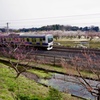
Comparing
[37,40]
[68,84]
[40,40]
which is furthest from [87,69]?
[37,40]

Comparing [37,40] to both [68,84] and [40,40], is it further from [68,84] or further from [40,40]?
[68,84]

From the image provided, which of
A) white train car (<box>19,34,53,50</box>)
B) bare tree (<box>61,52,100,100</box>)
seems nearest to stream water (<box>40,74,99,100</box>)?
bare tree (<box>61,52,100,100</box>)

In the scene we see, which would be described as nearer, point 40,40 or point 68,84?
point 68,84

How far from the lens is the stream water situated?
43.7 ft

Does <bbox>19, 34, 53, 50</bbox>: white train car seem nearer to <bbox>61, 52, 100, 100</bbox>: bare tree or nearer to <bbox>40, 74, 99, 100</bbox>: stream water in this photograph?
<bbox>40, 74, 99, 100</bbox>: stream water

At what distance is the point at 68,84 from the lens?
1536 centimetres

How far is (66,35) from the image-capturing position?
80.1m

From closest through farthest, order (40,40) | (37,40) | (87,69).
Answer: (87,69) < (40,40) < (37,40)

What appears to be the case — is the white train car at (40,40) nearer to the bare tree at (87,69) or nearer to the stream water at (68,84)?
the stream water at (68,84)

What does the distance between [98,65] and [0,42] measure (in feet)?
67.8

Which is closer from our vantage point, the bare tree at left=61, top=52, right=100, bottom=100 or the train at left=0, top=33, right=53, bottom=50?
the bare tree at left=61, top=52, right=100, bottom=100

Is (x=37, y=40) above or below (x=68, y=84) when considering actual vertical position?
above

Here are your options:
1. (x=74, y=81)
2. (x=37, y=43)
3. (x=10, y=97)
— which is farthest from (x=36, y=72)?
(x=37, y=43)

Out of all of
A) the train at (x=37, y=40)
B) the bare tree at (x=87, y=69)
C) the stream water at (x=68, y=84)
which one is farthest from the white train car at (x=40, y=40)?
the bare tree at (x=87, y=69)
